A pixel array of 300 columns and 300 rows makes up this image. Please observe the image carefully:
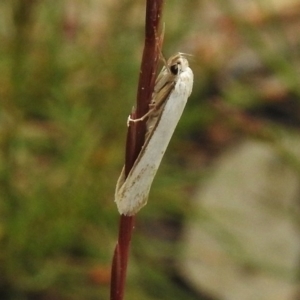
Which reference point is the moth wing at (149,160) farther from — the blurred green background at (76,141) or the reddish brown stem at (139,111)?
the blurred green background at (76,141)

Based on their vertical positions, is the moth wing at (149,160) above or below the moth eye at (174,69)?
below

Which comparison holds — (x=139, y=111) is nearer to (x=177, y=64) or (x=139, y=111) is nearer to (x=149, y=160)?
(x=149, y=160)

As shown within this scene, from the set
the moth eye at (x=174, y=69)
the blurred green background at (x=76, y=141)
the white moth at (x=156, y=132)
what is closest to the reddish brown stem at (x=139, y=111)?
the white moth at (x=156, y=132)

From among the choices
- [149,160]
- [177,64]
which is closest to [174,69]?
[177,64]

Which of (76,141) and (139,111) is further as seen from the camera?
(76,141)

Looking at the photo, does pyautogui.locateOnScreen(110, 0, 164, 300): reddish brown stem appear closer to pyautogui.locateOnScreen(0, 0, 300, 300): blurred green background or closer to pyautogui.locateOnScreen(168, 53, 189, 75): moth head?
pyautogui.locateOnScreen(168, 53, 189, 75): moth head

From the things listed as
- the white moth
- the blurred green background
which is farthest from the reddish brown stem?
the blurred green background
